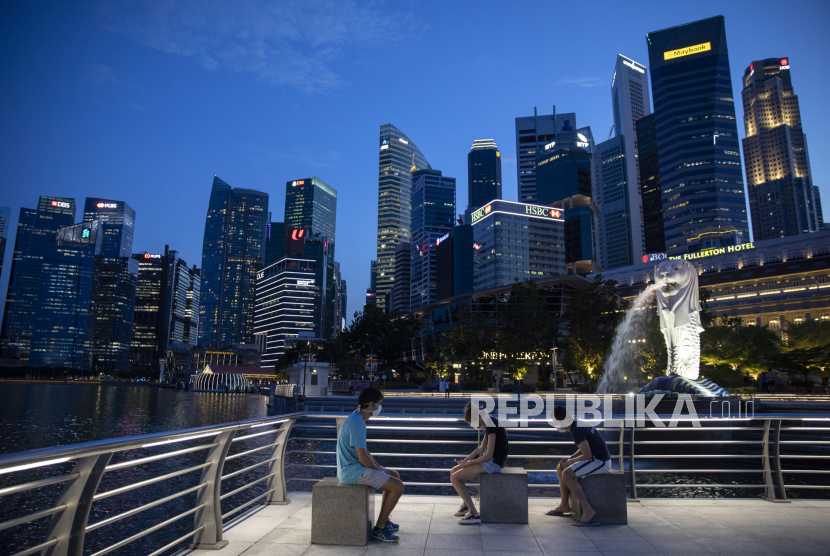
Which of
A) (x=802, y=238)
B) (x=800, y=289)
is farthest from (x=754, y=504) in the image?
(x=802, y=238)

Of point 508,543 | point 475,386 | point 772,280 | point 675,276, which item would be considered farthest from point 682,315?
point 772,280

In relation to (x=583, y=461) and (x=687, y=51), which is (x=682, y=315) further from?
(x=687, y=51)

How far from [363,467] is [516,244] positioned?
15160cm

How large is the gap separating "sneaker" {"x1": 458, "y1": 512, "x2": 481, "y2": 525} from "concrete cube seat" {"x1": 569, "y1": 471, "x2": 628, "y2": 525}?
140 centimetres

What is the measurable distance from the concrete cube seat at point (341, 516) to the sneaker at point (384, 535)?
14cm

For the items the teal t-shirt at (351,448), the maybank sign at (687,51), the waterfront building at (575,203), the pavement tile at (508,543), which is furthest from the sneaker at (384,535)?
the maybank sign at (687,51)

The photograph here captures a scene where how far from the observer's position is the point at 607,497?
23.6ft

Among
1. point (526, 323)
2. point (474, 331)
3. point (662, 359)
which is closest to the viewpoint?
point (662, 359)

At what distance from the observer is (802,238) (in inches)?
4141

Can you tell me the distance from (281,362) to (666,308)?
127603 millimetres

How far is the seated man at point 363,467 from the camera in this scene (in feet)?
20.9

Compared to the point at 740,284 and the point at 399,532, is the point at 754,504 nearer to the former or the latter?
the point at 399,532

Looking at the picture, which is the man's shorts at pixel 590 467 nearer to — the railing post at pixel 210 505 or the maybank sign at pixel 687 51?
the railing post at pixel 210 505

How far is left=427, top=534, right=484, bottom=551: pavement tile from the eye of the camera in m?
6.16
